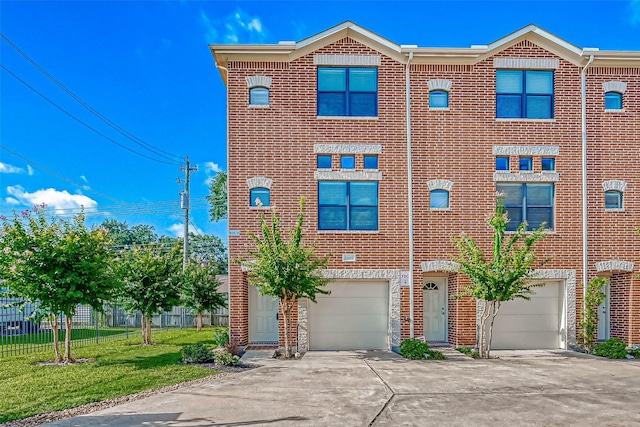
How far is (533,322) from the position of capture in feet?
51.7

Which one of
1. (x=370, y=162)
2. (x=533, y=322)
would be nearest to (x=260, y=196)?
(x=370, y=162)

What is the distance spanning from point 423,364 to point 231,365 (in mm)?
5213

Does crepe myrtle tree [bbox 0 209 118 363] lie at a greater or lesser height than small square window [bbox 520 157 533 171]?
lesser

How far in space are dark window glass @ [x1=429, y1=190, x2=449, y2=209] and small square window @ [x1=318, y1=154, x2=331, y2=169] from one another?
3.58m

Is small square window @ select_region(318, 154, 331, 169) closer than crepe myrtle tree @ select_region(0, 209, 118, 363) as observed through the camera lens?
No

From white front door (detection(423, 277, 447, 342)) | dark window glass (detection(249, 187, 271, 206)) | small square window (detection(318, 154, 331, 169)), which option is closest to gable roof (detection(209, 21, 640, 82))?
small square window (detection(318, 154, 331, 169))

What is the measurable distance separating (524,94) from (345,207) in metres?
7.31

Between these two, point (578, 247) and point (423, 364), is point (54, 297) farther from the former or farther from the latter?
point (578, 247)

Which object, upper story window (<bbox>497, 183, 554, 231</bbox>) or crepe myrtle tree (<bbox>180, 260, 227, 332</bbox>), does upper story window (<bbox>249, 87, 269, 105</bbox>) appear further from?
crepe myrtle tree (<bbox>180, 260, 227, 332</bbox>)

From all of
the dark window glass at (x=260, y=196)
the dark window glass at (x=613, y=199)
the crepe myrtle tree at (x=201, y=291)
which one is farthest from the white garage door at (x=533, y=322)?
the crepe myrtle tree at (x=201, y=291)

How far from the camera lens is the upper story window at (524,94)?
1586cm

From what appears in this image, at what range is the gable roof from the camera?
15195mm

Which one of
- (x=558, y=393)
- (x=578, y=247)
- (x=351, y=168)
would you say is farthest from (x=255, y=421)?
(x=578, y=247)

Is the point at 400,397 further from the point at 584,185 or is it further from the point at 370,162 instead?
the point at 584,185
